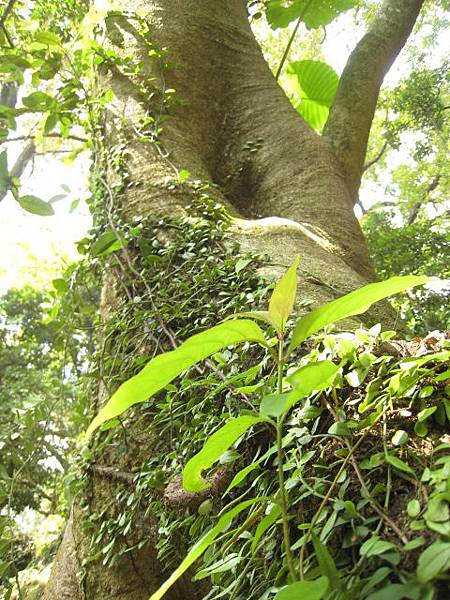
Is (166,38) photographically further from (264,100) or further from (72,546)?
(72,546)

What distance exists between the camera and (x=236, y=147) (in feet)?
6.87

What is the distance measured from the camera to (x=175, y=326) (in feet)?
3.94

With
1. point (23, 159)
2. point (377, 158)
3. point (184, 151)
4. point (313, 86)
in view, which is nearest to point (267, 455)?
point (184, 151)

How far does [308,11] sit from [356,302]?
111 inches

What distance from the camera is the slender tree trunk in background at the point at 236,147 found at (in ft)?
4.41

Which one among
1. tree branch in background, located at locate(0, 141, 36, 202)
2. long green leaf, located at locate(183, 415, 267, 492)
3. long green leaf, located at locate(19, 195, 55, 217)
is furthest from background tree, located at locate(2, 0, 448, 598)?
tree branch in background, located at locate(0, 141, 36, 202)

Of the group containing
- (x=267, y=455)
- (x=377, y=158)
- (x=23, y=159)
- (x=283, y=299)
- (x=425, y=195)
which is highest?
(x=23, y=159)

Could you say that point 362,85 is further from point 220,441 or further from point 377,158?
point 377,158

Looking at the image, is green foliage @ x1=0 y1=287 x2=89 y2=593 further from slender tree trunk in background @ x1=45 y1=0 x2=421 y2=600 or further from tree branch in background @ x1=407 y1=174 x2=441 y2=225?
tree branch in background @ x1=407 y1=174 x2=441 y2=225

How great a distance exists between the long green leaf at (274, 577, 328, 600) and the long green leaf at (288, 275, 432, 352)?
8.8 inches

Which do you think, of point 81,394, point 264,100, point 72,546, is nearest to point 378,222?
point 264,100

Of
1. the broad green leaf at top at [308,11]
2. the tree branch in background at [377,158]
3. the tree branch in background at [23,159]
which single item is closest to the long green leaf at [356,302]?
the broad green leaf at top at [308,11]

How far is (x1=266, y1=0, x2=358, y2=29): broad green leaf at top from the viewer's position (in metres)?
2.68

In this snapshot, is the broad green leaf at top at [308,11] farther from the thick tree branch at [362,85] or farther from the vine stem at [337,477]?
the vine stem at [337,477]
